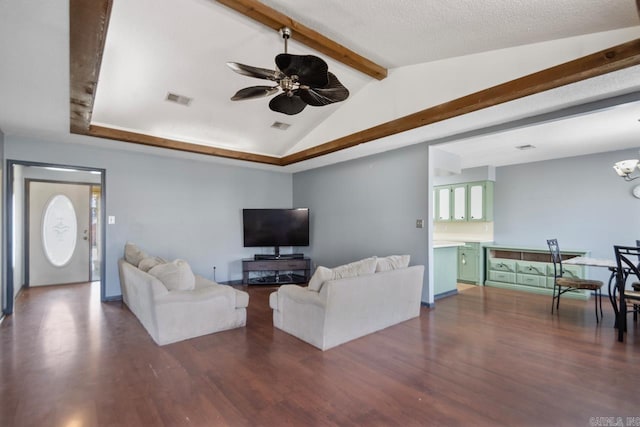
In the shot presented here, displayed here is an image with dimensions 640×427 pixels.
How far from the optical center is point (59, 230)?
20.0ft

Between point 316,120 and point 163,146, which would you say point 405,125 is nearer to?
point 316,120

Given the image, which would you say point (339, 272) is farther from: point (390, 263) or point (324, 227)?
point (324, 227)

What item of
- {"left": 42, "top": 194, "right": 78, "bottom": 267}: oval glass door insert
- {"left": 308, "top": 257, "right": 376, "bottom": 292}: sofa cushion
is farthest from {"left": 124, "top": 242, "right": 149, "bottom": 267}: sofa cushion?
{"left": 42, "top": 194, "right": 78, "bottom": 267}: oval glass door insert

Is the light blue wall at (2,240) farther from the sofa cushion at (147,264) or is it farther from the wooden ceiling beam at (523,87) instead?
the wooden ceiling beam at (523,87)

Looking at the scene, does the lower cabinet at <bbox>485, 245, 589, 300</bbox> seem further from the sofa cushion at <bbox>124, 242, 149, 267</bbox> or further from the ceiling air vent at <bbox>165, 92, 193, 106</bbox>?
the sofa cushion at <bbox>124, 242, 149, 267</bbox>

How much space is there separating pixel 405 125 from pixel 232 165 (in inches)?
145

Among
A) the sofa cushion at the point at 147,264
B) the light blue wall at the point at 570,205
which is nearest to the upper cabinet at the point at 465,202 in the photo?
the light blue wall at the point at 570,205

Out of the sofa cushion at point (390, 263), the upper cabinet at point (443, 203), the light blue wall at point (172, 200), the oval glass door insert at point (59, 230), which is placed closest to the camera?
the sofa cushion at point (390, 263)

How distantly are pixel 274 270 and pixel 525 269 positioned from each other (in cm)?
470

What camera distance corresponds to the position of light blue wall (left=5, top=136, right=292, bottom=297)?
4.74 metres

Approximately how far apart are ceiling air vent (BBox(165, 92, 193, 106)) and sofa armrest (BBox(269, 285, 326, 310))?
2.77 metres

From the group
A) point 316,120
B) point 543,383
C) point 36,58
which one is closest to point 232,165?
point 316,120

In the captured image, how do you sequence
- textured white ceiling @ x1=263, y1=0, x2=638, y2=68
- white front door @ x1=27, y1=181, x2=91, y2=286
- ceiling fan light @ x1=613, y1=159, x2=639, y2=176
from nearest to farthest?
1. textured white ceiling @ x1=263, y1=0, x2=638, y2=68
2. ceiling fan light @ x1=613, y1=159, x2=639, y2=176
3. white front door @ x1=27, y1=181, x2=91, y2=286

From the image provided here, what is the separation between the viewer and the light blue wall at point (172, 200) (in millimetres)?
4738
